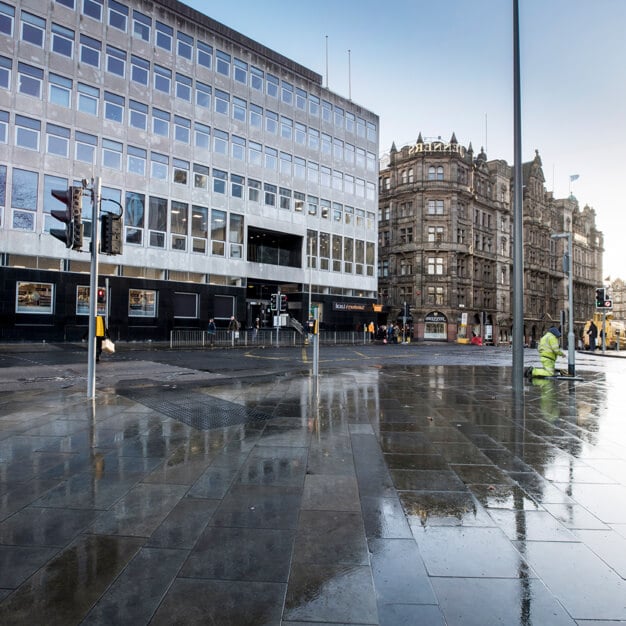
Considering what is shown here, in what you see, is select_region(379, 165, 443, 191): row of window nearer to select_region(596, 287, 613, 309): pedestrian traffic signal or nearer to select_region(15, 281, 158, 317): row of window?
select_region(596, 287, 613, 309): pedestrian traffic signal

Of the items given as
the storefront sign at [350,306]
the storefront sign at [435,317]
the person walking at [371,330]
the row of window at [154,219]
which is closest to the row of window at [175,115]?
the row of window at [154,219]

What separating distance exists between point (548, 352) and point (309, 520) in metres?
12.3

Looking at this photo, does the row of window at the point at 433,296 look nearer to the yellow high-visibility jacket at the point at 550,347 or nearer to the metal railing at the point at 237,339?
the metal railing at the point at 237,339

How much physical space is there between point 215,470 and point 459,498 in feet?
7.99

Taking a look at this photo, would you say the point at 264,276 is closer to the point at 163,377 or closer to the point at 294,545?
the point at 163,377

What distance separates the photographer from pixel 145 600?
95.7 inches

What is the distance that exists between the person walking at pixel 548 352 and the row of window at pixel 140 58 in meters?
30.5

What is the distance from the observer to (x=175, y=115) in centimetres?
3216

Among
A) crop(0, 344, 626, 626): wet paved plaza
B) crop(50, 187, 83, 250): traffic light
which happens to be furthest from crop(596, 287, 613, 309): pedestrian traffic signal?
crop(50, 187, 83, 250): traffic light

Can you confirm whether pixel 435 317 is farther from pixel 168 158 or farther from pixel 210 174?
pixel 168 158

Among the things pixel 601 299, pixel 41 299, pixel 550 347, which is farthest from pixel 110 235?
pixel 601 299

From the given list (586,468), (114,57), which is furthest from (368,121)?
(586,468)

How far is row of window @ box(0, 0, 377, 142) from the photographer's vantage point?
1043 inches

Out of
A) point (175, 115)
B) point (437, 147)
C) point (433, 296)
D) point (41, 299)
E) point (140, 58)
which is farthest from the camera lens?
point (437, 147)
